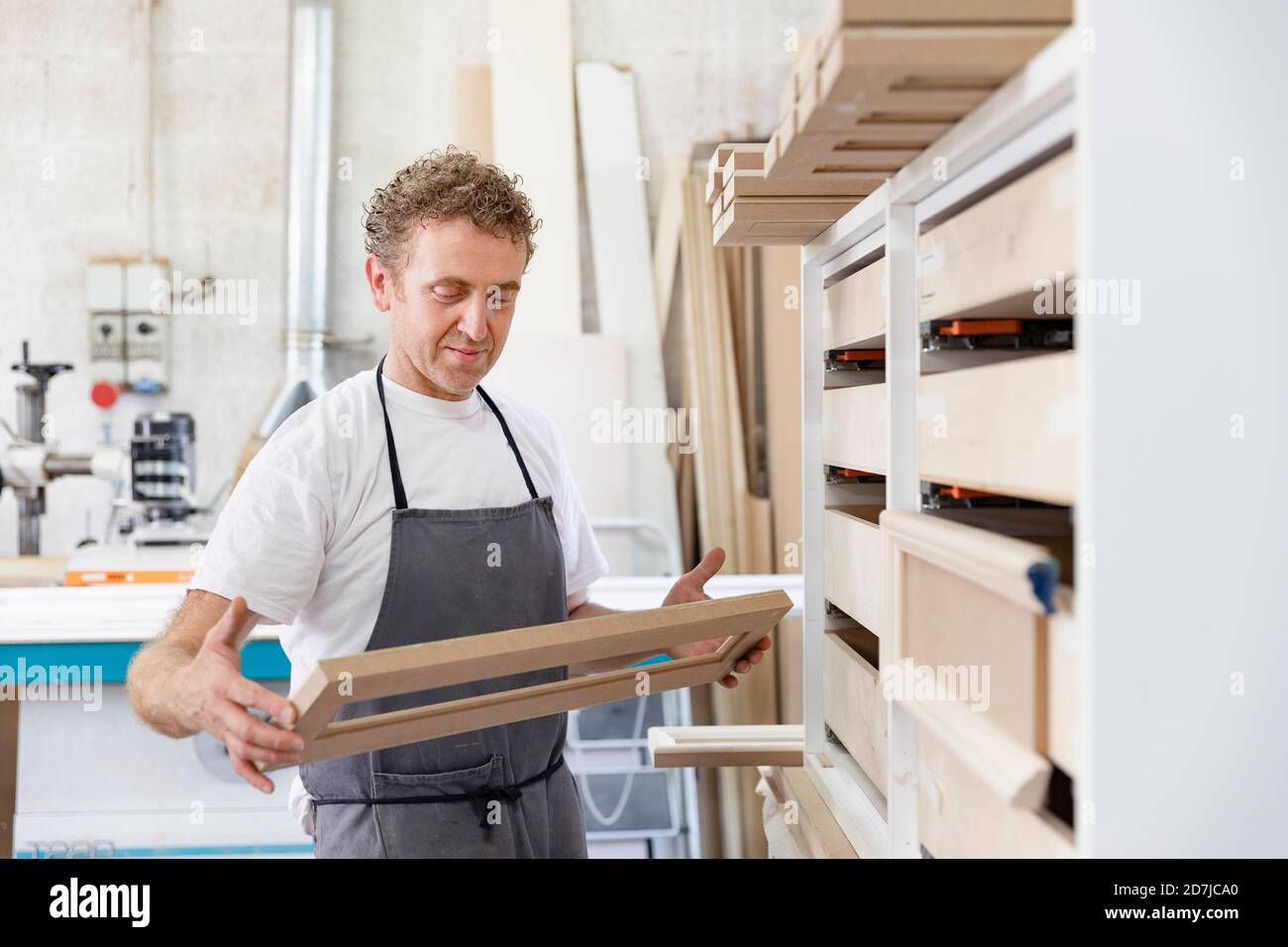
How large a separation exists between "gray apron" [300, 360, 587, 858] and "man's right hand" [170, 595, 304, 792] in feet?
1.26

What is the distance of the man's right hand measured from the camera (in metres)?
1.17

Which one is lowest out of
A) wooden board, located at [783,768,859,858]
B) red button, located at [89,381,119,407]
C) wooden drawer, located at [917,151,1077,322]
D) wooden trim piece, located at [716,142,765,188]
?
wooden board, located at [783,768,859,858]

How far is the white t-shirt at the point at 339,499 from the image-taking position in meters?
1.55

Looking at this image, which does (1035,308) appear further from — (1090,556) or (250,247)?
(250,247)

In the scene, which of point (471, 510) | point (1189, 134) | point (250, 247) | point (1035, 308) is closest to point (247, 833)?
point (471, 510)

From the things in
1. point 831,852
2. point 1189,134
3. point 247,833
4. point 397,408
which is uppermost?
point 1189,134

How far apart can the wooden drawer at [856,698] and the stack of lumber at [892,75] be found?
2.50 ft

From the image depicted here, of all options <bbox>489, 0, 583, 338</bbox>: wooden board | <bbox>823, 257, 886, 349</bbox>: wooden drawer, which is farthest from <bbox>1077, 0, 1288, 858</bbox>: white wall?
<bbox>489, 0, 583, 338</bbox>: wooden board

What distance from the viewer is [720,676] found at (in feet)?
6.07

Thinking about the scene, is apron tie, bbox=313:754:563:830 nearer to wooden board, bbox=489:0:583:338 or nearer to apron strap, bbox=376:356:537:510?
apron strap, bbox=376:356:537:510

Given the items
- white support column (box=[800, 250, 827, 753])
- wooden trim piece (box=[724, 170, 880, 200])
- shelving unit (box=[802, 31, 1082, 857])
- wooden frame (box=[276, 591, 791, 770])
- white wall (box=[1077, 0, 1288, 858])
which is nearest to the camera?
white wall (box=[1077, 0, 1288, 858])

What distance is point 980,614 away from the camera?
116cm

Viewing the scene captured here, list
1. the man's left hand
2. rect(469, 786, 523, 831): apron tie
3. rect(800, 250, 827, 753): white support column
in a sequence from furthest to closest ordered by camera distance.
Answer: rect(800, 250, 827, 753): white support column < the man's left hand < rect(469, 786, 523, 831): apron tie
